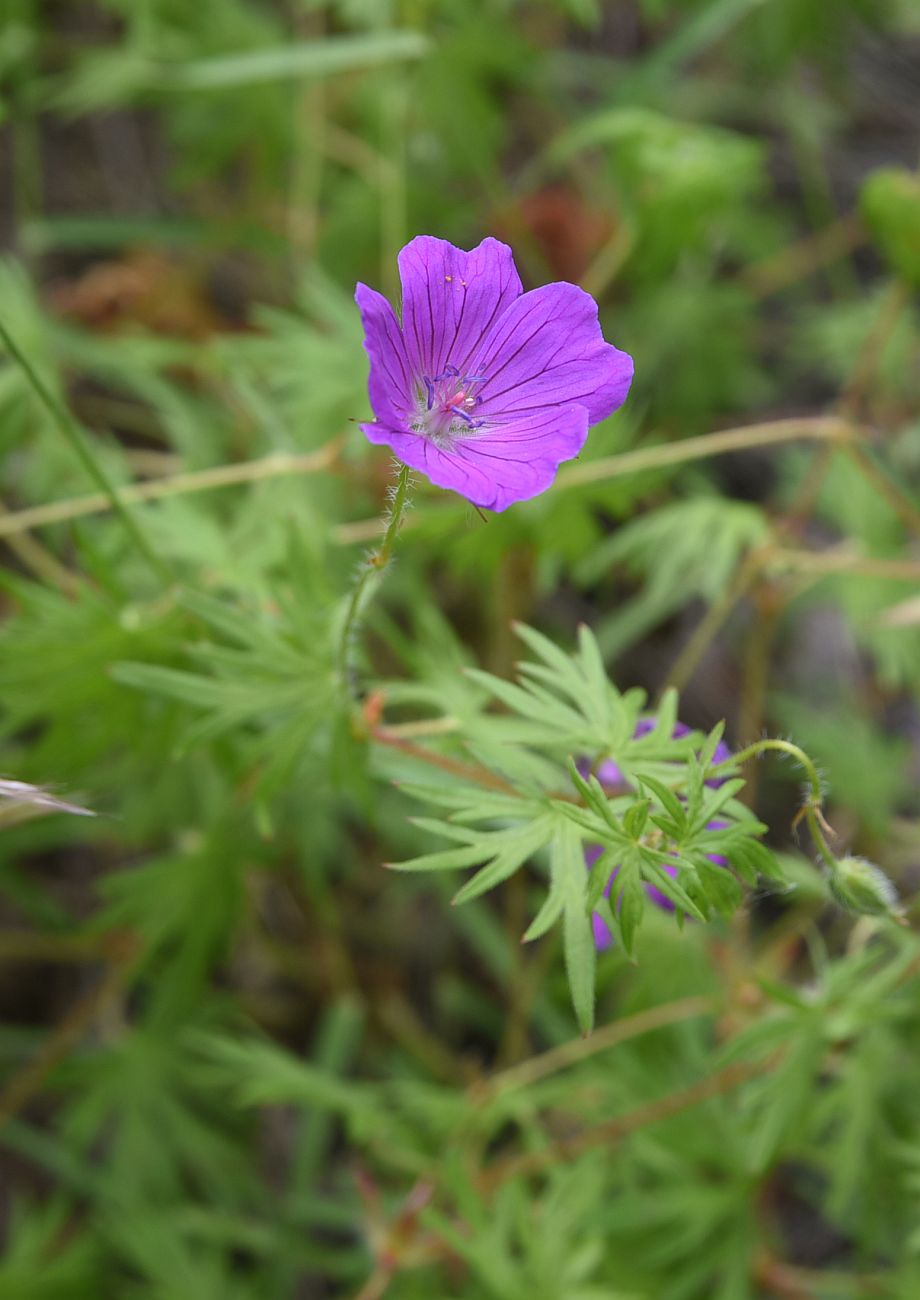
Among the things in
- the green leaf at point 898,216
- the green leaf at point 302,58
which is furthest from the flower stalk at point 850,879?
the green leaf at point 302,58

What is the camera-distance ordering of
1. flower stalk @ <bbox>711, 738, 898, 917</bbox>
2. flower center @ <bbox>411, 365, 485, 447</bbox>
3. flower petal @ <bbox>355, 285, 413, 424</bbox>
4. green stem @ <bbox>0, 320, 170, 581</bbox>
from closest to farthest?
flower petal @ <bbox>355, 285, 413, 424</bbox> < flower stalk @ <bbox>711, 738, 898, 917</bbox> < flower center @ <bbox>411, 365, 485, 447</bbox> < green stem @ <bbox>0, 320, 170, 581</bbox>

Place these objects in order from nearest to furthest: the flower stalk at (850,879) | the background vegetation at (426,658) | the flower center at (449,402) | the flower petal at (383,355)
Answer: the flower petal at (383,355) → the flower stalk at (850,879) → the flower center at (449,402) → the background vegetation at (426,658)

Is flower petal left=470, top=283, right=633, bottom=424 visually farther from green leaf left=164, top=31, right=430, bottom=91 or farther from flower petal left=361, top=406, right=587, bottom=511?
green leaf left=164, top=31, right=430, bottom=91

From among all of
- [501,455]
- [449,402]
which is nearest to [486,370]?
[449,402]

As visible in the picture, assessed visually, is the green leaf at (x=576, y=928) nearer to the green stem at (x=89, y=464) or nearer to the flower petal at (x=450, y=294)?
the flower petal at (x=450, y=294)

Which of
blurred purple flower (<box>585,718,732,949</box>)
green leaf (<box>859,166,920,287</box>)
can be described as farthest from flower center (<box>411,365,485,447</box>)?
green leaf (<box>859,166,920,287</box>)

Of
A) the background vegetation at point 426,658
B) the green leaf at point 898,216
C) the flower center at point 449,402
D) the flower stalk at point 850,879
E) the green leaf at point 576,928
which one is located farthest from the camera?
the green leaf at point 898,216
